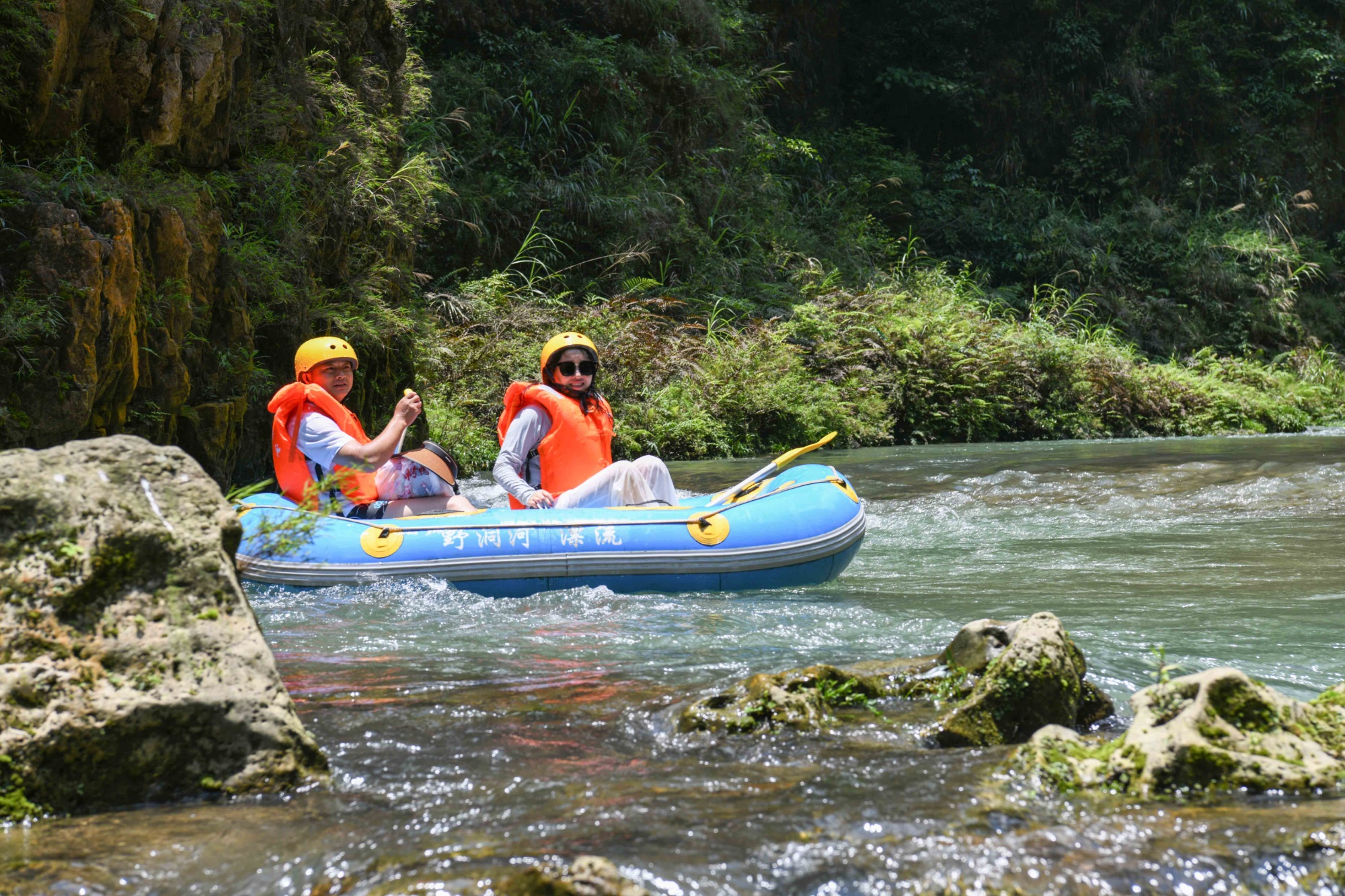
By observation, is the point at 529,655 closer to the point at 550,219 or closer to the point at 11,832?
the point at 11,832

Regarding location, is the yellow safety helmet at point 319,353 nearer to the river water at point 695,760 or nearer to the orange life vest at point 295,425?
the orange life vest at point 295,425

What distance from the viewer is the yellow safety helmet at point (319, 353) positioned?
5.48 metres

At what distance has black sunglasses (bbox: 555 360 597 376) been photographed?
5.71 metres

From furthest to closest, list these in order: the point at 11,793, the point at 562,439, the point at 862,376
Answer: the point at 862,376 → the point at 562,439 → the point at 11,793

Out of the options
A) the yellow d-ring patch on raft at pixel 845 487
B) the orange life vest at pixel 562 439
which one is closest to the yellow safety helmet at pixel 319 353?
the orange life vest at pixel 562 439

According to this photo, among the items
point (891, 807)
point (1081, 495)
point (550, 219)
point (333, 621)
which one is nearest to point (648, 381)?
point (550, 219)

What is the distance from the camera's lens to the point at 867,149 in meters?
20.1

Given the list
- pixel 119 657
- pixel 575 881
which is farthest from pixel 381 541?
pixel 575 881

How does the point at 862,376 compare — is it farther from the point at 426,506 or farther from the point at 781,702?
the point at 781,702

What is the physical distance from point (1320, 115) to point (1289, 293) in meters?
4.40

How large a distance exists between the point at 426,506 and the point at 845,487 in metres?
2.09

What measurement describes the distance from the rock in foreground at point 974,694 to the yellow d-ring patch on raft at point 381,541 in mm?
2442

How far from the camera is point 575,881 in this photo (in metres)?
2.02

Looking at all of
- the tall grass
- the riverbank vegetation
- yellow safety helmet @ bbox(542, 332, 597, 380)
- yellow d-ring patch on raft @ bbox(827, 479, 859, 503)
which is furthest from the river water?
the tall grass
